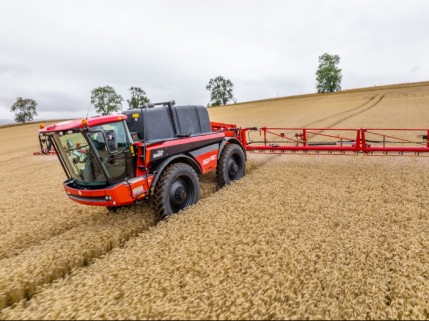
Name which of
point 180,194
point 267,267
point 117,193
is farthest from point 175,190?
point 267,267

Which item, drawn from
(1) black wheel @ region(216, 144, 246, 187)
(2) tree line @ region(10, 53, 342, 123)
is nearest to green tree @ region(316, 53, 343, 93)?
(2) tree line @ region(10, 53, 342, 123)

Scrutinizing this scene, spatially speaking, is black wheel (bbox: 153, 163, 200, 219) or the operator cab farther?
black wheel (bbox: 153, 163, 200, 219)

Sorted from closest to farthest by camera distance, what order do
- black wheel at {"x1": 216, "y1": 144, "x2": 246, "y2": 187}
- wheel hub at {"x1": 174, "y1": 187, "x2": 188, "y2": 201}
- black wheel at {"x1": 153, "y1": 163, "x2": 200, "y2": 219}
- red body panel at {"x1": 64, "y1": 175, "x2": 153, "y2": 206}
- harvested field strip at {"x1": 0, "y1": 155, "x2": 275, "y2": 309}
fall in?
harvested field strip at {"x1": 0, "y1": 155, "x2": 275, "y2": 309}
red body panel at {"x1": 64, "y1": 175, "x2": 153, "y2": 206}
black wheel at {"x1": 153, "y1": 163, "x2": 200, "y2": 219}
wheel hub at {"x1": 174, "y1": 187, "x2": 188, "y2": 201}
black wheel at {"x1": 216, "y1": 144, "x2": 246, "y2": 187}

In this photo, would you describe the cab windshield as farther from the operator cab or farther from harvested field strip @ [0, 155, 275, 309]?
harvested field strip @ [0, 155, 275, 309]

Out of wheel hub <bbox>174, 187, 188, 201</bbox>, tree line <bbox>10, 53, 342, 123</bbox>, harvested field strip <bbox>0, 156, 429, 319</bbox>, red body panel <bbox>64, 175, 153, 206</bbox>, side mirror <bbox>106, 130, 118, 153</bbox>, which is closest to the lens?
harvested field strip <bbox>0, 156, 429, 319</bbox>

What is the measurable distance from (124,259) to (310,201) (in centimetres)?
355

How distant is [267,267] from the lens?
10.5 feet

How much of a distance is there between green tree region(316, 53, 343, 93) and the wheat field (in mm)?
77703

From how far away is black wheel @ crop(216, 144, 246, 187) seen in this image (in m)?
6.73

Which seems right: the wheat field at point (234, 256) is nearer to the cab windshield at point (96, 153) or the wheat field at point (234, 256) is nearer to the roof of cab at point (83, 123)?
the cab windshield at point (96, 153)

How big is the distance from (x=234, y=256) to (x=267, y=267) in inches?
19.3

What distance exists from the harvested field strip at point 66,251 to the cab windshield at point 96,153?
0.87 metres

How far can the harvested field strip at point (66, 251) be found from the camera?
3391 mm

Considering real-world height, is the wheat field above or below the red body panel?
below
